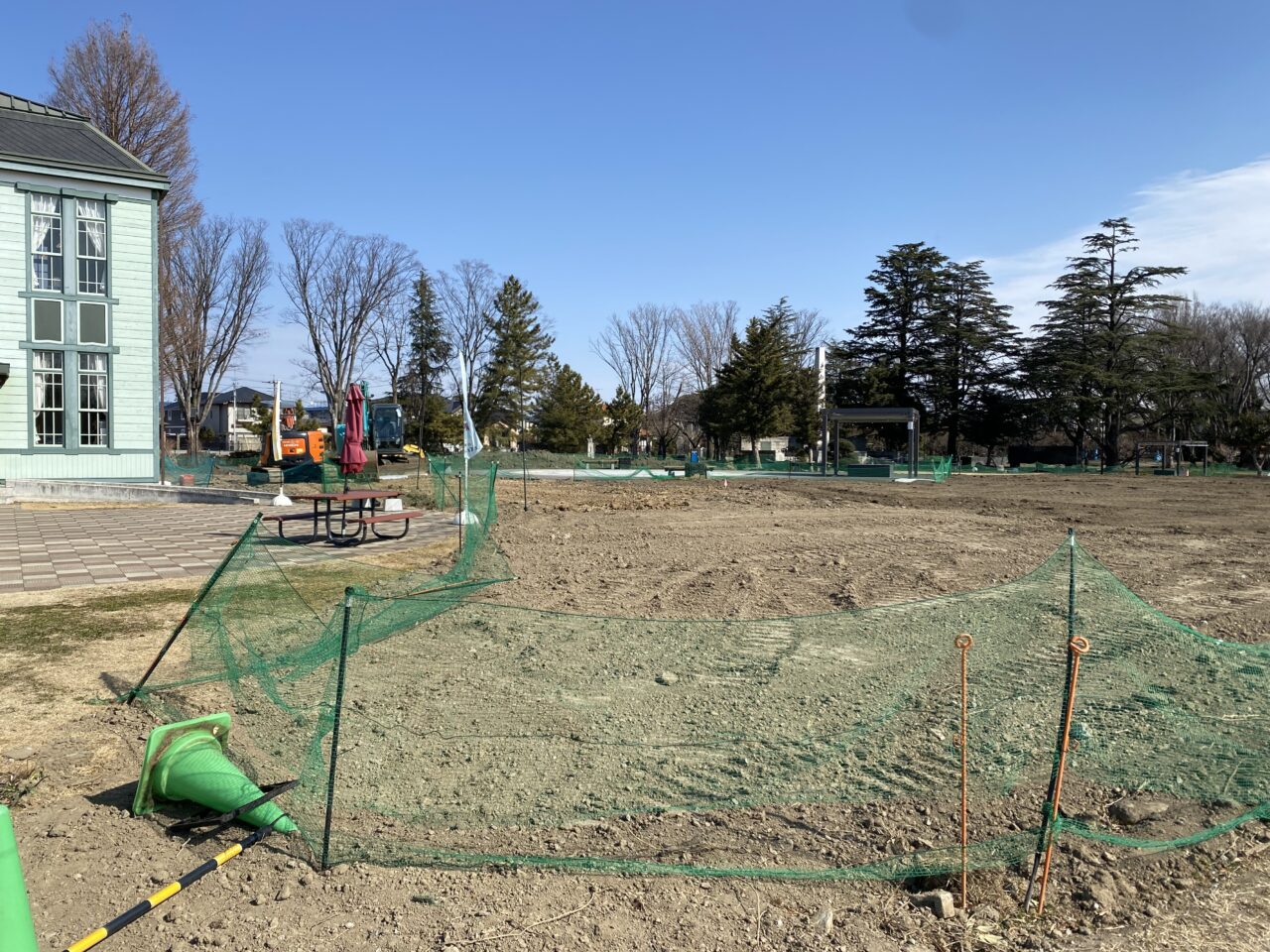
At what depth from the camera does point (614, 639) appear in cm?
704

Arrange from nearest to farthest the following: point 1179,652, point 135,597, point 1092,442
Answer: point 1179,652 → point 135,597 → point 1092,442

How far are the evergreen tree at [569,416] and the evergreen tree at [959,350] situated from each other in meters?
22.4

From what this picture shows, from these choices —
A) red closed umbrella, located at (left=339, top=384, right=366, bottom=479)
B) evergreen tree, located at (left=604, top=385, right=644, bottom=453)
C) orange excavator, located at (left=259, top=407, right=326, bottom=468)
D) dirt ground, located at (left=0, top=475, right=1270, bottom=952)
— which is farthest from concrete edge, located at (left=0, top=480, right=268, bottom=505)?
evergreen tree, located at (left=604, top=385, right=644, bottom=453)

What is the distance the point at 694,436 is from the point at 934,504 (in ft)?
187

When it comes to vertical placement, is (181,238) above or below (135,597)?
above

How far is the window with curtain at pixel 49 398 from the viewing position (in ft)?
71.8

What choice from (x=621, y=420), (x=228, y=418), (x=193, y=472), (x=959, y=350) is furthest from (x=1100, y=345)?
(x=228, y=418)

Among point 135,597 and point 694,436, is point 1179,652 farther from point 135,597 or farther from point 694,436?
point 694,436

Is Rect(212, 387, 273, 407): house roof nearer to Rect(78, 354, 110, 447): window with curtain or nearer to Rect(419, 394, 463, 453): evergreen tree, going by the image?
Rect(419, 394, 463, 453): evergreen tree

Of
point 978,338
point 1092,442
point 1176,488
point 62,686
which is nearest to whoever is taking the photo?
point 62,686

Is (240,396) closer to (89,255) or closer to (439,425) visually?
(439,425)

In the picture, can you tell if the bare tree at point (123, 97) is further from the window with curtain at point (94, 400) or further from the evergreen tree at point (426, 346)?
the evergreen tree at point (426, 346)

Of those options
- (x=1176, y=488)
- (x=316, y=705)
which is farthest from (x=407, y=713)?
(x=1176, y=488)

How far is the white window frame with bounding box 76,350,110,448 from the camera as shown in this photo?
2252 cm
